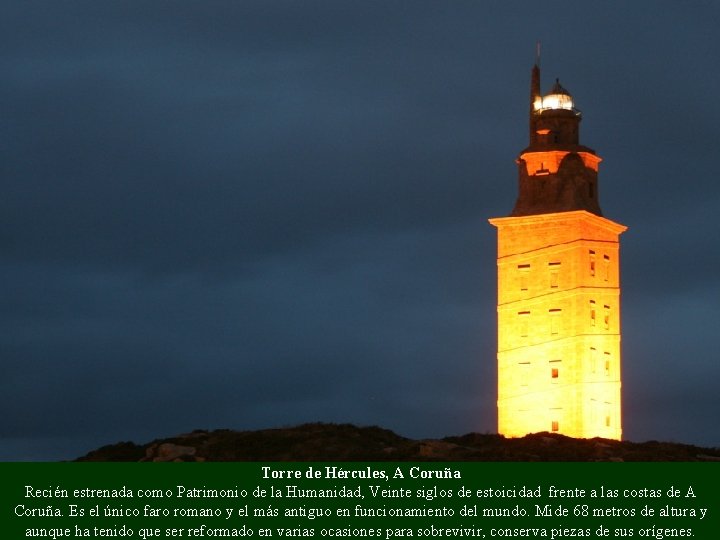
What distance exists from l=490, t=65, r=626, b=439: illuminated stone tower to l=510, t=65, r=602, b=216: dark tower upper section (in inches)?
2.6

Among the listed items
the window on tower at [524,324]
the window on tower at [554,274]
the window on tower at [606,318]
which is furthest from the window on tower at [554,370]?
the window on tower at [554,274]

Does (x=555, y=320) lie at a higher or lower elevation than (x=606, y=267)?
lower

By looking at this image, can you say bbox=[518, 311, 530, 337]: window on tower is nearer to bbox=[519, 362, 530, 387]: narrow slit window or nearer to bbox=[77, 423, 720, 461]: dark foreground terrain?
bbox=[519, 362, 530, 387]: narrow slit window

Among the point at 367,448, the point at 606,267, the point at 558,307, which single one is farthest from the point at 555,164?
the point at 367,448

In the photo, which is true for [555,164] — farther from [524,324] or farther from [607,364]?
[607,364]

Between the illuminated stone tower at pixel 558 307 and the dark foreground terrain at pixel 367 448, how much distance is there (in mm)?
3590

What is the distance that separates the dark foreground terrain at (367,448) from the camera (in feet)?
236

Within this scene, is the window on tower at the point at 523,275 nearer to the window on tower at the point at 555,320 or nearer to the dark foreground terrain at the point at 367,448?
the window on tower at the point at 555,320

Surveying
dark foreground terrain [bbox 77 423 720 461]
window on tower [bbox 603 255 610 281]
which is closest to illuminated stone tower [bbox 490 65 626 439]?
window on tower [bbox 603 255 610 281]

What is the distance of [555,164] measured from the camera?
8631cm

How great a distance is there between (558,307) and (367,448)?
48.0 ft

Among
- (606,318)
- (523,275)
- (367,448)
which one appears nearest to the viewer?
(367,448)

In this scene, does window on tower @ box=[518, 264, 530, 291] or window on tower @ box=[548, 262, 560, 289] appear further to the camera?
window on tower @ box=[518, 264, 530, 291]

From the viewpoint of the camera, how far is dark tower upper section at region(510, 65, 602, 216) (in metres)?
85.4
